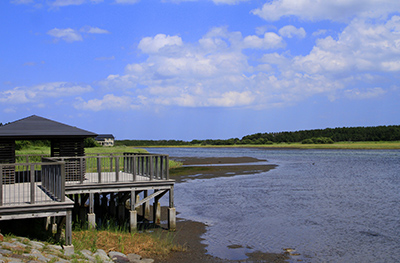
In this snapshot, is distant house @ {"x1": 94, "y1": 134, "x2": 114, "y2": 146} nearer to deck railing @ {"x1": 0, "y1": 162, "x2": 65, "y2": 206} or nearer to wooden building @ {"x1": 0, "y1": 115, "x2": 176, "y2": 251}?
wooden building @ {"x1": 0, "y1": 115, "x2": 176, "y2": 251}

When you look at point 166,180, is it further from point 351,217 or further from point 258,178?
point 258,178

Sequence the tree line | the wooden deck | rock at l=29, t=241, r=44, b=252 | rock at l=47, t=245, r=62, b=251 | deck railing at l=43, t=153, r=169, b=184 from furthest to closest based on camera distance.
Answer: the tree line < deck railing at l=43, t=153, r=169, b=184 < the wooden deck < rock at l=47, t=245, r=62, b=251 < rock at l=29, t=241, r=44, b=252

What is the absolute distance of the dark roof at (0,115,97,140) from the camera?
57.3ft

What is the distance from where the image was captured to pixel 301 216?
23141mm

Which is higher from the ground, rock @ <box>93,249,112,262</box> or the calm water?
rock @ <box>93,249,112,262</box>

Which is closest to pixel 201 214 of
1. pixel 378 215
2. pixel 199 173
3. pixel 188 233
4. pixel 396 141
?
pixel 188 233

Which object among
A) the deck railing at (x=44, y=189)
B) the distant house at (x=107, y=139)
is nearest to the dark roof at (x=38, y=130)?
the deck railing at (x=44, y=189)

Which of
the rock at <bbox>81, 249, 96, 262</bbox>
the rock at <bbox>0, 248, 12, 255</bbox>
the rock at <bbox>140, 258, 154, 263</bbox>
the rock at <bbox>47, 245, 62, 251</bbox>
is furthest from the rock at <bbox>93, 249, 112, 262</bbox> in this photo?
the rock at <bbox>0, 248, 12, 255</bbox>

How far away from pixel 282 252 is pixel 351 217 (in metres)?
8.83

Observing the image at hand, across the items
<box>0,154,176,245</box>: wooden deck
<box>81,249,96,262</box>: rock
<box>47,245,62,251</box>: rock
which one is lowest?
<box>81,249,96,262</box>: rock

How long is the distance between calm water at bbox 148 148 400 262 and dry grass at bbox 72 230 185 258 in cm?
188

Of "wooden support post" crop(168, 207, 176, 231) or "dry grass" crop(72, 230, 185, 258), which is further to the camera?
"wooden support post" crop(168, 207, 176, 231)

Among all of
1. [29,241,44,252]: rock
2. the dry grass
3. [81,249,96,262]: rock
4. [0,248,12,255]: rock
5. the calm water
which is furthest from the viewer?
the calm water

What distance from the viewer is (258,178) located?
43656 millimetres
